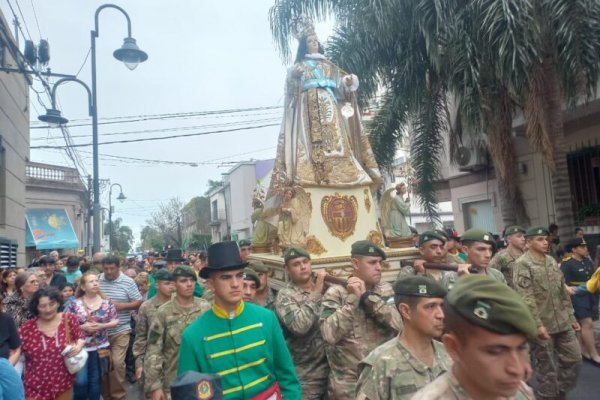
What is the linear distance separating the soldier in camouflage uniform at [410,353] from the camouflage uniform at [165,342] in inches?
88.0

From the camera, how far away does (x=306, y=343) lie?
13.5ft

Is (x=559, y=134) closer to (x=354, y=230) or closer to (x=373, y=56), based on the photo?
(x=373, y=56)

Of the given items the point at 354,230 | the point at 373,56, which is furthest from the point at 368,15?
the point at 354,230

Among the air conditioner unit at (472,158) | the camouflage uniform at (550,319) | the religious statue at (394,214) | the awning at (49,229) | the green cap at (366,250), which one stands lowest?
the camouflage uniform at (550,319)

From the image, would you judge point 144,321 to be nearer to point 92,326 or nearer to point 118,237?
point 92,326

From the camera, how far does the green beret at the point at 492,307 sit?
4.91 ft

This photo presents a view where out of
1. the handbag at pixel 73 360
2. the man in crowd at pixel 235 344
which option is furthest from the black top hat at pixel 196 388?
the handbag at pixel 73 360

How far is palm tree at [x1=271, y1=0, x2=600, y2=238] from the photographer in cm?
863

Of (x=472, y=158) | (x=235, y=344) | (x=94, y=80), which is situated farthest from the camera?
(x=472, y=158)

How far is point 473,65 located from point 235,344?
8.47m

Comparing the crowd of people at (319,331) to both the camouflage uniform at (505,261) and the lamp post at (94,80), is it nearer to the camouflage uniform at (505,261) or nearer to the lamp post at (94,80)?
the camouflage uniform at (505,261)

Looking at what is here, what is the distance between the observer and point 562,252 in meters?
8.65

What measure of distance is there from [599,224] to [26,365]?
38.6 ft

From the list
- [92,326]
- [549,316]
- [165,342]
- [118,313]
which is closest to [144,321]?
[165,342]
